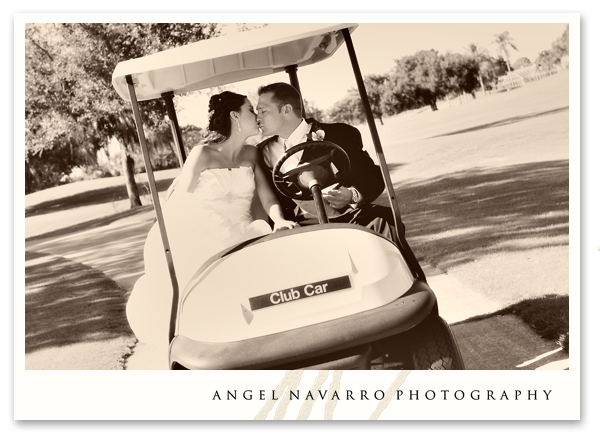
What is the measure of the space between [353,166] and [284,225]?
1.42 ft

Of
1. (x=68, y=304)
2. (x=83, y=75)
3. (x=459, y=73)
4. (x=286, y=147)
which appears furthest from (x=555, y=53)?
(x=68, y=304)

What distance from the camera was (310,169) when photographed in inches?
112

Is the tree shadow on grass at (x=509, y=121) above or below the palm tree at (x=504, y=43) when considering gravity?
below

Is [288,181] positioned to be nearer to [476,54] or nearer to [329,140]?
[329,140]

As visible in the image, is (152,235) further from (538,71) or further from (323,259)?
(538,71)

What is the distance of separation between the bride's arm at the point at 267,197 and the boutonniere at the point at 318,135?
0.97 ft

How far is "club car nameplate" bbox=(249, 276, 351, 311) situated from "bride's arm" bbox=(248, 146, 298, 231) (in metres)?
0.46

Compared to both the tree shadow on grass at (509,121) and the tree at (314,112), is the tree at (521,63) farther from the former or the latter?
the tree at (314,112)

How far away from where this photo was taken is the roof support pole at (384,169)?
280cm

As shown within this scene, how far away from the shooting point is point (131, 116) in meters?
3.21

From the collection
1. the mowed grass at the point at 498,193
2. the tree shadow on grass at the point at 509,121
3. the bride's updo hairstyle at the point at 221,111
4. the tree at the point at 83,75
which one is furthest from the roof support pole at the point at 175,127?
the tree shadow on grass at the point at 509,121
